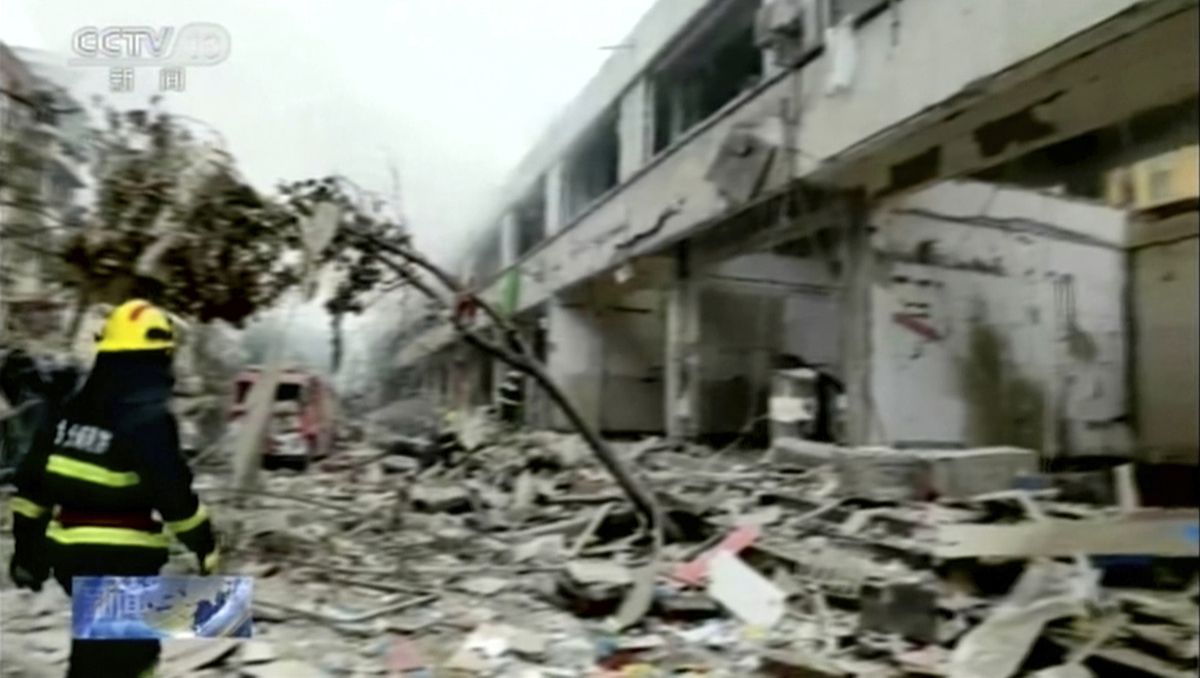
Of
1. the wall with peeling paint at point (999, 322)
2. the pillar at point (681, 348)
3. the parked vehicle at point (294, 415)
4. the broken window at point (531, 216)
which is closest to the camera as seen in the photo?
the wall with peeling paint at point (999, 322)

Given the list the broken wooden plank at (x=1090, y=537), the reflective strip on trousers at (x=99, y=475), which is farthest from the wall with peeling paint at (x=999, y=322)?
the reflective strip on trousers at (x=99, y=475)

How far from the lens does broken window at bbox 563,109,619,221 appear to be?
2.15 m

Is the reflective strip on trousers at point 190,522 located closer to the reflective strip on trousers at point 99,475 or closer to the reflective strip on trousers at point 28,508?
the reflective strip on trousers at point 99,475

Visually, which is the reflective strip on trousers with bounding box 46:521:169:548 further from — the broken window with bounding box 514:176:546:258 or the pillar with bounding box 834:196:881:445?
the pillar with bounding box 834:196:881:445

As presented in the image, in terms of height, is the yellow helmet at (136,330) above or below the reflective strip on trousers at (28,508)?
above

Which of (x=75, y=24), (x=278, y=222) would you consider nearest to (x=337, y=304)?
(x=278, y=222)

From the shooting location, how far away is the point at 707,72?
2.68 meters

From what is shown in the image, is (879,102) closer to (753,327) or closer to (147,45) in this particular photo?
(753,327)

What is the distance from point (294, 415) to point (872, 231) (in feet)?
5.07

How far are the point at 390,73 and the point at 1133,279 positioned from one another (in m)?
1.54

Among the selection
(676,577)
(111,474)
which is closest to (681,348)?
(676,577)

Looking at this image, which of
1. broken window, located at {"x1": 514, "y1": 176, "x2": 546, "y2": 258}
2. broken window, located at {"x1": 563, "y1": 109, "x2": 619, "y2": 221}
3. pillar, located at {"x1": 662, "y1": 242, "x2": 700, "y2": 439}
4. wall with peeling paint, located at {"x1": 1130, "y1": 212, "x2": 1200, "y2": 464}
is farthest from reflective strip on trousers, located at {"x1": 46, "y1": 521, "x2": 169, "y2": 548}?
wall with peeling paint, located at {"x1": 1130, "y1": 212, "x2": 1200, "y2": 464}

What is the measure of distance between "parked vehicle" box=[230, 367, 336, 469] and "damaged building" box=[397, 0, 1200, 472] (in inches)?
10.4
